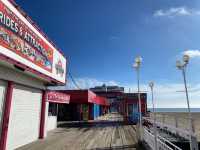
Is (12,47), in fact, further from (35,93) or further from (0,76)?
(35,93)

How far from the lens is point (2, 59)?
6.95 m

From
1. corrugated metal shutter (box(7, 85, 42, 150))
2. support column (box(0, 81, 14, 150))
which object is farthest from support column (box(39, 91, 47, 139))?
support column (box(0, 81, 14, 150))

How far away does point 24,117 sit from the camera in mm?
10367

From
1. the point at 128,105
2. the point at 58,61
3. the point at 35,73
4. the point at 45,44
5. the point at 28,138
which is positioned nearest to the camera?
the point at 35,73

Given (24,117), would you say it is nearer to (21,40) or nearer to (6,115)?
(6,115)

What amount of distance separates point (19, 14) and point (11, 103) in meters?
4.42

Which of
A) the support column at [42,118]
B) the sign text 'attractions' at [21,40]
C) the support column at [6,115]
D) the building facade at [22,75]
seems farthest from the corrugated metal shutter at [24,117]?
the sign text 'attractions' at [21,40]

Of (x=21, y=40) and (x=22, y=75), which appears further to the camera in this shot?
(x=22, y=75)

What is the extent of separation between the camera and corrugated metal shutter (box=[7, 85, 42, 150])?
9.27m

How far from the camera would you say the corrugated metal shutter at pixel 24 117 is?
927cm

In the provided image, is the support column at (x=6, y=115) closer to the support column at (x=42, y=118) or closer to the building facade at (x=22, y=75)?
the building facade at (x=22, y=75)

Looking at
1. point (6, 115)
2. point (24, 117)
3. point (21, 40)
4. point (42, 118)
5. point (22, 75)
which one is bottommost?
point (42, 118)

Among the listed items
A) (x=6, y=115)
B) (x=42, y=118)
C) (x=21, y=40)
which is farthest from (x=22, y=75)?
(x=42, y=118)

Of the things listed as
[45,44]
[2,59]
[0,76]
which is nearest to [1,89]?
[0,76]
